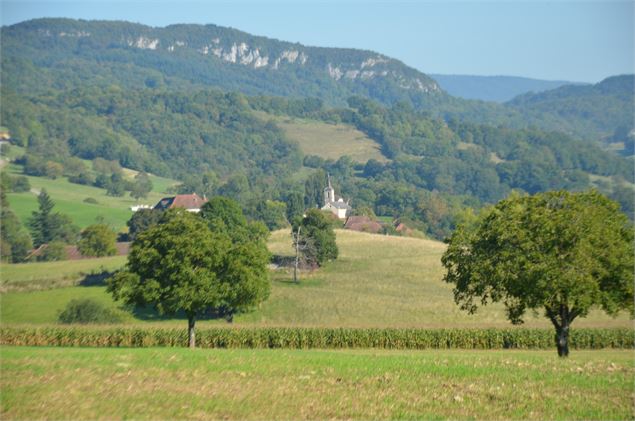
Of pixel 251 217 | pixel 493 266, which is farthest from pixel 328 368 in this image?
pixel 251 217

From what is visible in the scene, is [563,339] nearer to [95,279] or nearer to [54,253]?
[95,279]

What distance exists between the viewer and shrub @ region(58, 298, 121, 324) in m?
55.6

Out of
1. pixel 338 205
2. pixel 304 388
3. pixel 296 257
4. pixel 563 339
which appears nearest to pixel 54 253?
pixel 296 257

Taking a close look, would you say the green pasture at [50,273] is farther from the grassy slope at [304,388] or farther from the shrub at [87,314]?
the grassy slope at [304,388]

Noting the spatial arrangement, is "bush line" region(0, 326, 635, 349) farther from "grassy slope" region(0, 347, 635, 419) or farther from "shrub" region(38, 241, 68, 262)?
"shrub" region(38, 241, 68, 262)

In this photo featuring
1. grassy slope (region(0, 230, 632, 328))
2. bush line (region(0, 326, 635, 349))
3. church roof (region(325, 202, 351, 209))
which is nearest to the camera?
bush line (region(0, 326, 635, 349))

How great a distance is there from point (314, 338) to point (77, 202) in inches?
4749

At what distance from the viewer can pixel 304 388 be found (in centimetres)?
2016

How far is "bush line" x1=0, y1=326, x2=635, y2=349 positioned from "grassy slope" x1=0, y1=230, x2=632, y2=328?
5184mm

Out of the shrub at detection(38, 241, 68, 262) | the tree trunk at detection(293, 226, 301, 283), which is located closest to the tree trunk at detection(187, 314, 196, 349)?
the tree trunk at detection(293, 226, 301, 283)

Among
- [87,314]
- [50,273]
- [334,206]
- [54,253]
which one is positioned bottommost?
[54,253]

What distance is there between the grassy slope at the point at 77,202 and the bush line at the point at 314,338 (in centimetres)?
9189

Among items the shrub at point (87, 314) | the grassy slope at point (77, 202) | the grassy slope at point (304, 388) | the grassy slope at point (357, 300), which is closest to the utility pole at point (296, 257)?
the grassy slope at point (357, 300)

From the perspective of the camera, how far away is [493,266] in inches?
1315
